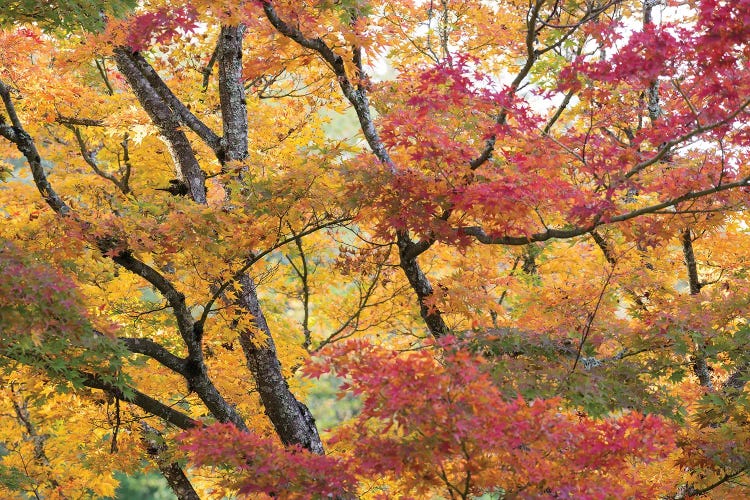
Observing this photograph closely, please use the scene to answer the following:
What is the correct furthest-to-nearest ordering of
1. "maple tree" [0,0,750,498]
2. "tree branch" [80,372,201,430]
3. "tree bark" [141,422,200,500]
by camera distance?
"tree bark" [141,422,200,500], "tree branch" [80,372,201,430], "maple tree" [0,0,750,498]

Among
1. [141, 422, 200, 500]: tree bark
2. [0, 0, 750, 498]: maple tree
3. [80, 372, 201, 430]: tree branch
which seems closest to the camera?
[0, 0, 750, 498]: maple tree

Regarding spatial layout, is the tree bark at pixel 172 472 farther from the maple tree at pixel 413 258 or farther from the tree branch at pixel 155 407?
the tree branch at pixel 155 407

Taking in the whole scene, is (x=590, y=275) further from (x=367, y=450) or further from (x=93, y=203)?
(x=93, y=203)

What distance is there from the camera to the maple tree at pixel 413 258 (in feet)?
11.2

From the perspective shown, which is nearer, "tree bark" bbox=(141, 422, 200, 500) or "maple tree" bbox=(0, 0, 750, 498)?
"maple tree" bbox=(0, 0, 750, 498)

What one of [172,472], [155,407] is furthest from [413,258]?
[172,472]

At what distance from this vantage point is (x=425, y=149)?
469cm

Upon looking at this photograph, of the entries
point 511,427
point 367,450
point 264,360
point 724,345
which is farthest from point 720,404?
point 264,360

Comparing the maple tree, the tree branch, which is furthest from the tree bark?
the tree branch

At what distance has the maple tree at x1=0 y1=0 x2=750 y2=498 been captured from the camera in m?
3.43

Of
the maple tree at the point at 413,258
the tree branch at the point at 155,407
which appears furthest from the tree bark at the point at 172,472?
the tree branch at the point at 155,407

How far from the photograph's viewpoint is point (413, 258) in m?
5.83

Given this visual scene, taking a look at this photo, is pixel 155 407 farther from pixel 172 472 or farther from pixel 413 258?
pixel 413 258

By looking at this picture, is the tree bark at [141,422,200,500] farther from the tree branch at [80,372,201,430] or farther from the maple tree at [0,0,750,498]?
the tree branch at [80,372,201,430]
